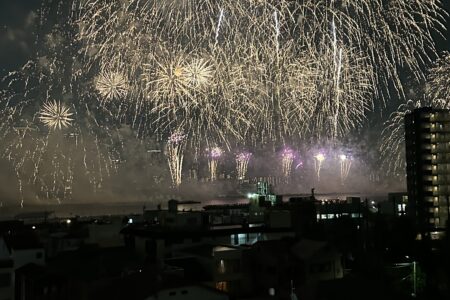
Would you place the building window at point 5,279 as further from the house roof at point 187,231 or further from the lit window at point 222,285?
the lit window at point 222,285

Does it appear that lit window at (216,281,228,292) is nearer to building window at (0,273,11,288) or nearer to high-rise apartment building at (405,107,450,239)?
building window at (0,273,11,288)

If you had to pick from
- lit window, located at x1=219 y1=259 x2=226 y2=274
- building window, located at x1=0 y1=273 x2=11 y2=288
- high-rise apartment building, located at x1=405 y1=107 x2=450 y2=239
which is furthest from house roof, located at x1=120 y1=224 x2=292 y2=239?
high-rise apartment building, located at x1=405 y1=107 x2=450 y2=239

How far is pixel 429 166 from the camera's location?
58.9 meters

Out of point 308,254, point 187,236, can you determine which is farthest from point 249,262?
point 187,236

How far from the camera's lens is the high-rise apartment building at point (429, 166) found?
190ft

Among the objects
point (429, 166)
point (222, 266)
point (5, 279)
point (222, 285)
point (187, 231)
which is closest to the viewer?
point (222, 266)

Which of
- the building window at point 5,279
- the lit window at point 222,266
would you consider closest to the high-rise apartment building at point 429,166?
the lit window at point 222,266

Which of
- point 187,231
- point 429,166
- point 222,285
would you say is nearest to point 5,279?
point 187,231

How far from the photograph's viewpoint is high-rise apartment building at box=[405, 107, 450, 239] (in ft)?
190

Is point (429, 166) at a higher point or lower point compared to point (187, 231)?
higher

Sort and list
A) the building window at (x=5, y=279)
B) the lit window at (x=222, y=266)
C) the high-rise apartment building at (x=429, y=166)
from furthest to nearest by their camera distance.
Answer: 1. the high-rise apartment building at (x=429, y=166)
2. the building window at (x=5, y=279)
3. the lit window at (x=222, y=266)

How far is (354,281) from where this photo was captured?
20.3 metres

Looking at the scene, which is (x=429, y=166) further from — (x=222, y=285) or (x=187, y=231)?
(x=222, y=285)

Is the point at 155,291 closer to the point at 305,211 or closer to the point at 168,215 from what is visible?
the point at 168,215
